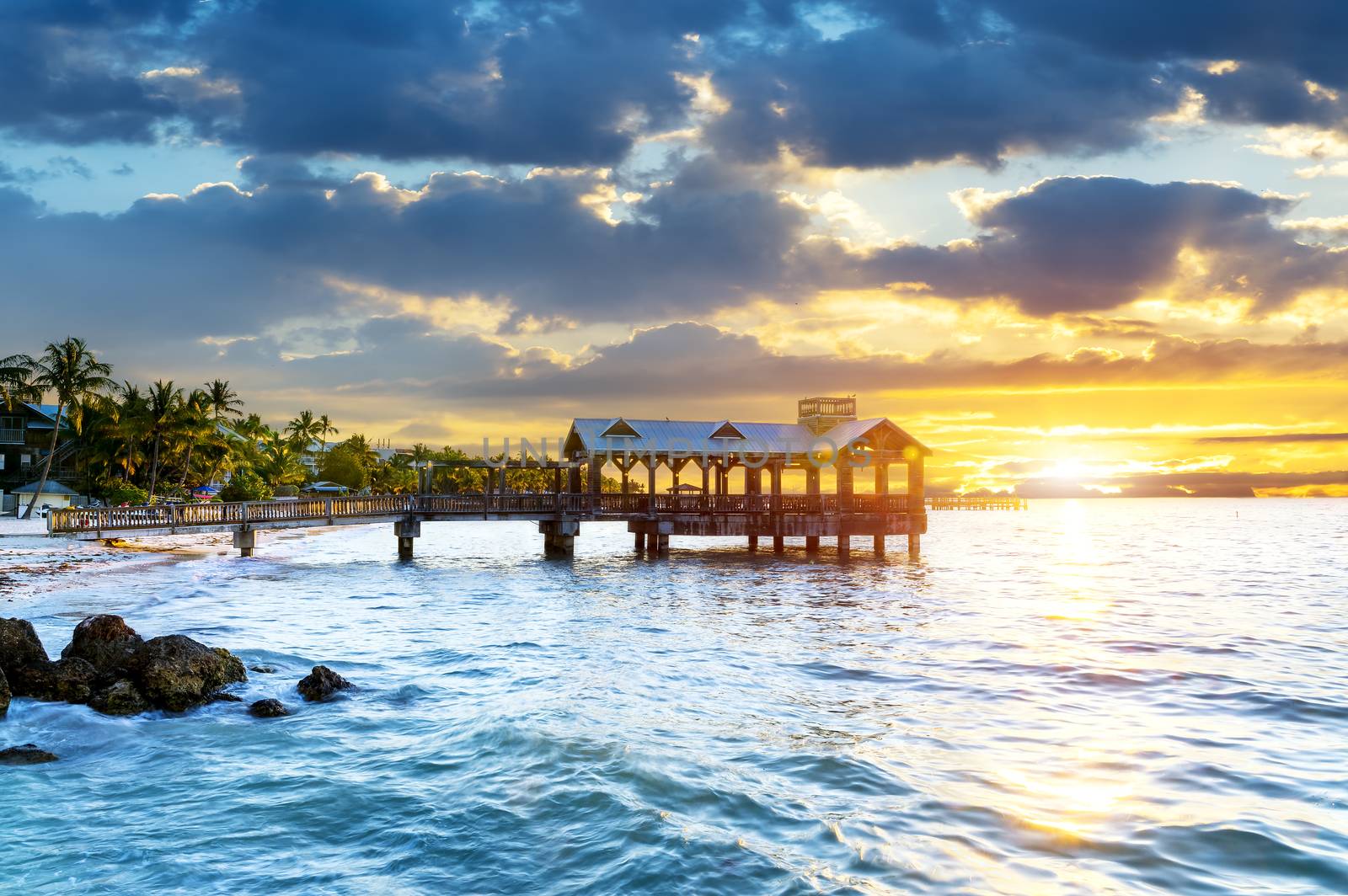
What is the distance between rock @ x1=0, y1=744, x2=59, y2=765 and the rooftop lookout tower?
3703 cm

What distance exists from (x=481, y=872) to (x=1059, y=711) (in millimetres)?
9054

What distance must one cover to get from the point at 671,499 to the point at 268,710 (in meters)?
28.3

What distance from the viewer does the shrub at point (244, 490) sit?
5681 centimetres

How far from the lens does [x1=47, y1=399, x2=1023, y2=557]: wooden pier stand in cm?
3812

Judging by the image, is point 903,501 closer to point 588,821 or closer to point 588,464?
point 588,464

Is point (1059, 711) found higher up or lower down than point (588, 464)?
lower down

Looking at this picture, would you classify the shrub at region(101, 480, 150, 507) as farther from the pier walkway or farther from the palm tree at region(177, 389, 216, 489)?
the pier walkway

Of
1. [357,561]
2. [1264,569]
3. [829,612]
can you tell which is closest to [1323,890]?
[829,612]

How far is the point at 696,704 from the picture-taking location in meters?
13.1

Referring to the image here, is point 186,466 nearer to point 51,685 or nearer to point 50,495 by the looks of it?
point 50,495

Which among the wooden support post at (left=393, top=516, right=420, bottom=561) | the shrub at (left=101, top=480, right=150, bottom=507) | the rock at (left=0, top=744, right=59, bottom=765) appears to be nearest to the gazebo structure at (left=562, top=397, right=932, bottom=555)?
the wooden support post at (left=393, top=516, right=420, bottom=561)

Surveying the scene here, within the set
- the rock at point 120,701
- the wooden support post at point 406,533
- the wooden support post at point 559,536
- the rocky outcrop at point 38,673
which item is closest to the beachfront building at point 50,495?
the wooden support post at point 406,533

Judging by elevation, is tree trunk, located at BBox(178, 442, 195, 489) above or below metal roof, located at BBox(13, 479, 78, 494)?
above

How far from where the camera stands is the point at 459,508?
3834 cm
